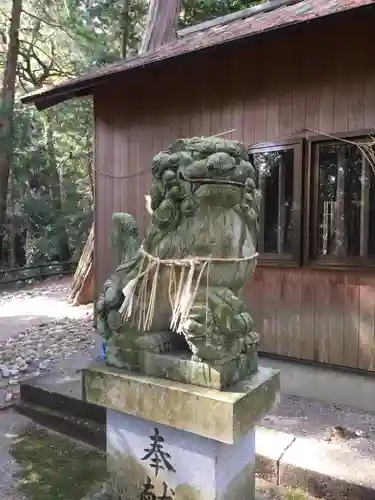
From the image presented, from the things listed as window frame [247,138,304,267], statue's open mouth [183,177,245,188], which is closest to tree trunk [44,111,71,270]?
window frame [247,138,304,267]

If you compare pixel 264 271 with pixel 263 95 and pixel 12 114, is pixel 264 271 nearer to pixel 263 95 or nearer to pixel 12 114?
pixel 263 95

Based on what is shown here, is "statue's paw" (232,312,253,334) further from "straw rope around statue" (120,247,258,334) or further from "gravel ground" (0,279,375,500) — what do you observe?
"gravel ground" (0,279,375,500)

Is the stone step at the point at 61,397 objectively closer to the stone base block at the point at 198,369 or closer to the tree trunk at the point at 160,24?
the stone base block at the point at 198,369

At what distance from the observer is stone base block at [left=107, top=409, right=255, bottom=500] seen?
2365 mm

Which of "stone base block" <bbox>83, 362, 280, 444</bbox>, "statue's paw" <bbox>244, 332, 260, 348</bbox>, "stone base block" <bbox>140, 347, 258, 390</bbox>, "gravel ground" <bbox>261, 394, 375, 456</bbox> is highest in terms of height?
"statue's paw" <bbox>244, 332, 260, 348</bbox>

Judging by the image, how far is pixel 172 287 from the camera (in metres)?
2.45

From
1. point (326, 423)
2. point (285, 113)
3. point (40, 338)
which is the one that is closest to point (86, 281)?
point (40, 338)

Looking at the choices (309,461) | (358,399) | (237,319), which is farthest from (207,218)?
(358,399)

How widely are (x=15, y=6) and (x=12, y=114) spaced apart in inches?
114

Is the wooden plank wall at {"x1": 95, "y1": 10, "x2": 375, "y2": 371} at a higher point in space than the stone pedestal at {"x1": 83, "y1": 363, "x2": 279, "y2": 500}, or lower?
higher

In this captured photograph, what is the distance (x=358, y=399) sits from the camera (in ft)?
15.3

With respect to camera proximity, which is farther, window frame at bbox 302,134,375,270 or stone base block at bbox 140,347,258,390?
window frame at bbox 302,134,375,270

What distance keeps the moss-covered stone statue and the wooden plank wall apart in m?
2.53

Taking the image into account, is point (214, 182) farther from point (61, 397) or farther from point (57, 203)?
point (57, 203)
